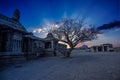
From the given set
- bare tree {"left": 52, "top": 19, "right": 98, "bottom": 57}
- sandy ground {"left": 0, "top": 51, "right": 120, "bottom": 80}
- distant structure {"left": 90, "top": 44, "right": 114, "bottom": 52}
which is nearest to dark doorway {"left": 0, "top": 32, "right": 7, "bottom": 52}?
sandy ground {"left": 0, "top": 51, "right": 120, "bottom": 80}

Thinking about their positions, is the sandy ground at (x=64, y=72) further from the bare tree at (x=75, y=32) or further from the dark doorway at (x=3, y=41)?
the bare tree at (x=75, y=32)

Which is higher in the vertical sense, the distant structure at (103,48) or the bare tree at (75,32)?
the bare tree at (75,32)

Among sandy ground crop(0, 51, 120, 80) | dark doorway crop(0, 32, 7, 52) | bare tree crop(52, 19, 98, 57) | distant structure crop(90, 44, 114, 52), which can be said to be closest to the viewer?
sandy ground crop(0, 51, 120, 80)

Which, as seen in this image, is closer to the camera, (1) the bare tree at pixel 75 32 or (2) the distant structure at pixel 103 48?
(1) the bare tree at pixel 75 32

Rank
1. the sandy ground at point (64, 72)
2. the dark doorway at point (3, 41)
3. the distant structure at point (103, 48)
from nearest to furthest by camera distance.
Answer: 1. the sandy ground at point (64, 72)
2. the dark doorway at point (3, 41)
3. the distant structure at point (103, 48)

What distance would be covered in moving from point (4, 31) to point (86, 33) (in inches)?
536

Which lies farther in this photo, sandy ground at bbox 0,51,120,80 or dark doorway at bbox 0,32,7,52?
dark doorway at bbox 0,32,7,52

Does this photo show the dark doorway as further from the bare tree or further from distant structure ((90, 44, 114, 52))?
distant structure ((90, 44, 114, 52))

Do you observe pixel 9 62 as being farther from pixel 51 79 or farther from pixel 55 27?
pixel 55 27

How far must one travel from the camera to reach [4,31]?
12.3 m

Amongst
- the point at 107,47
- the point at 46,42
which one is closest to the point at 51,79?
the point at 46,42

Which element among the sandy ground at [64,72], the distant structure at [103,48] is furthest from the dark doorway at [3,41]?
the distant structure at [103,48]

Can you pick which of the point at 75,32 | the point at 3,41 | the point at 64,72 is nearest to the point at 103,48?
the point at 75,32

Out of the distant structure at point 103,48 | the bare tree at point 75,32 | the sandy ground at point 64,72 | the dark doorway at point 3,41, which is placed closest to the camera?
the sandy ground at point 64,72
